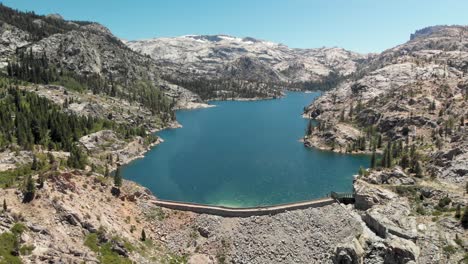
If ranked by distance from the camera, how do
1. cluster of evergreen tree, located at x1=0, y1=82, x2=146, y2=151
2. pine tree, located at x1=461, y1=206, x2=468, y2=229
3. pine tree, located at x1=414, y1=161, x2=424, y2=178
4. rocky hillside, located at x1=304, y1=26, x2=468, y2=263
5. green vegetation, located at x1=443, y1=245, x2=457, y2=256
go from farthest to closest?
cluster of evergreen tree, located at x1=0, y1=82, x2=146, y2=151 < pine tree, located at x1=414, y1=161, x2=424, y2=178 < rocky hillside, located at x1=304, y1=26, x2=468, y2=263 < pine tree, located at x1=461, y1=206, x2=468, y2=229 < green vegetation, located at x1=443, y1=245, x2=457, y2=256

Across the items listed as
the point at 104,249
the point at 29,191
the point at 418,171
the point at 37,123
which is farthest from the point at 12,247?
the point at 418,171

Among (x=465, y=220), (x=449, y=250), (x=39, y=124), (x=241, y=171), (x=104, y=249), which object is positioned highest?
(x=39, y=124)

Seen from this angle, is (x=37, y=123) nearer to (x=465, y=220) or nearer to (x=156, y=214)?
(x=156, y=214)

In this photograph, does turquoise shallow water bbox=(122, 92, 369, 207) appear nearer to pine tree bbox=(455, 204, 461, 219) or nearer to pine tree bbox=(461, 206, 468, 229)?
pine tree bbox=(455, 204, 461, 219)

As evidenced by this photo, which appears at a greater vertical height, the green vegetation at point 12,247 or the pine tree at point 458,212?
the green vegetation at point 12,247

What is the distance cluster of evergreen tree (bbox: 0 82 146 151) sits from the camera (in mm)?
118294

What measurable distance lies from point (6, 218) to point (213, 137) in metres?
137

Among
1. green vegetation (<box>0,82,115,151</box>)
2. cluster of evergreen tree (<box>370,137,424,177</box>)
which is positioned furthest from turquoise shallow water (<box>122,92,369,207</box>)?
green vegetation (<box>0,82,115,151</box>)

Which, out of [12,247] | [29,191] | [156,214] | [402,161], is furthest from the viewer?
[402,161]

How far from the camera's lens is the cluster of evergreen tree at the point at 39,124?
118 meters

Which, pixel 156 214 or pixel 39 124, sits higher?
pixel 39 124

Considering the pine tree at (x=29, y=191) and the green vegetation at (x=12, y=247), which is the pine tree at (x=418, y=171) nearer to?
the pine tree at (x=29, y=191)

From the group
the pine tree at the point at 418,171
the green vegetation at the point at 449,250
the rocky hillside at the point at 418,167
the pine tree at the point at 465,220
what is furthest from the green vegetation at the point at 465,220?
the pine tree at the point at 418,171

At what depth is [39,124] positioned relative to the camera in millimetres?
128500
